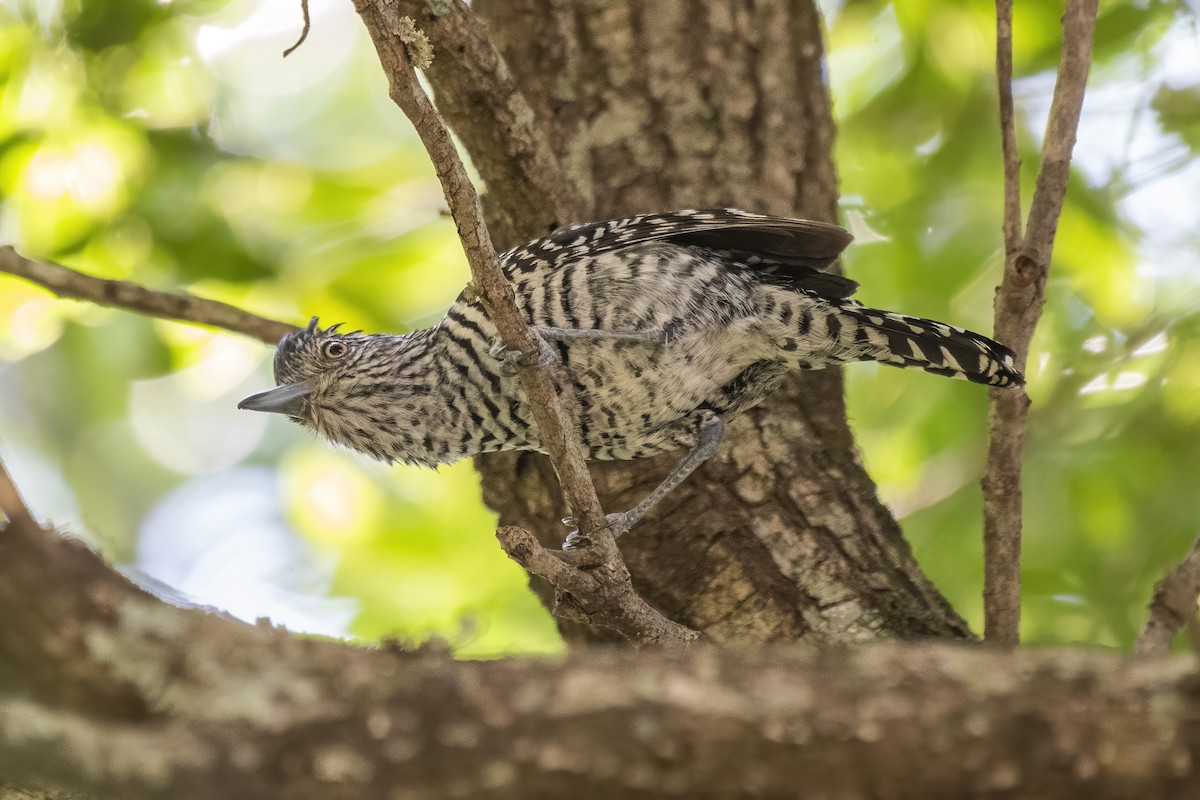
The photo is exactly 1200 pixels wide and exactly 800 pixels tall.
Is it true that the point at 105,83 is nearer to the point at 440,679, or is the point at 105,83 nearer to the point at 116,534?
the point at 116,534

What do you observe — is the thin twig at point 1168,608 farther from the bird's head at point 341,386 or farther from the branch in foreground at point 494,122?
the bird's head at point 341,386

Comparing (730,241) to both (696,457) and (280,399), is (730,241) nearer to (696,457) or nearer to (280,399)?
(696,457)

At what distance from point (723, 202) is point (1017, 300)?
4.29 ft

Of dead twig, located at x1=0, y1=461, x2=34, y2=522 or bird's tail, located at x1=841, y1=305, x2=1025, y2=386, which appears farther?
bird's tail, located at x1=841, y1=305, x2=1025, y2=386

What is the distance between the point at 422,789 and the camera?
1.57m

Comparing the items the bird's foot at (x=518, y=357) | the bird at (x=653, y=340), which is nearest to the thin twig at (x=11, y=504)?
the bird's foot at (x=518, y=357)

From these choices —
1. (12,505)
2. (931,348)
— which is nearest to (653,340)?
(931,348)

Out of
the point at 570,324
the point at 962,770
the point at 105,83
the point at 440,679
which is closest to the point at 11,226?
the point at 105,83

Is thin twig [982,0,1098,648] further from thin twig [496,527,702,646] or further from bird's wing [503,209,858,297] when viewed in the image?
thin twig [496,527,702,646]

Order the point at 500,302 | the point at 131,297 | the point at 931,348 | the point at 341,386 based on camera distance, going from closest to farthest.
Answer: the point at 500,302 < the point at 931,348 < the point at 131,297 < the point at 341,386

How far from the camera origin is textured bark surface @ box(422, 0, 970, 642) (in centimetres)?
343

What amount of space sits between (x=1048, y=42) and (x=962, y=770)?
405 centimetres

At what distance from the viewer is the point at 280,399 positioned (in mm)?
3855

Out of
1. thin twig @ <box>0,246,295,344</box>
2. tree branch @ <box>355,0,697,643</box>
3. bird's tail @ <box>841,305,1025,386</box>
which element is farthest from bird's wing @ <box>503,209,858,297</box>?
thin twig @ <box>0,246,295,344</box>
